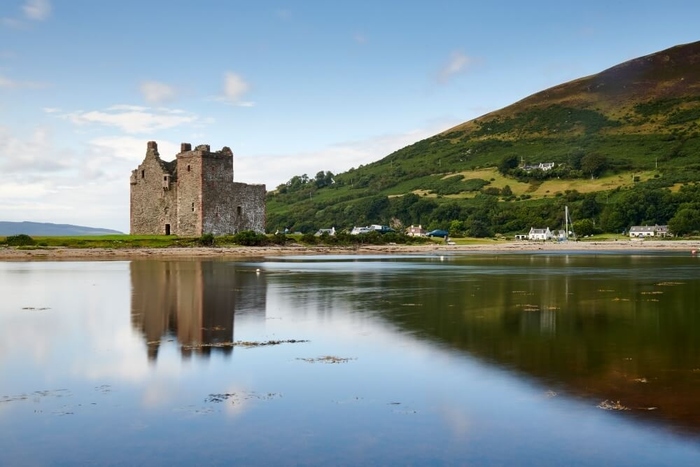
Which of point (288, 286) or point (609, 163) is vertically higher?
point (609, 163)

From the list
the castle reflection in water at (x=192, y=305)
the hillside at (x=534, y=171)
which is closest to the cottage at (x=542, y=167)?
the hillside at (x=534, y=171)

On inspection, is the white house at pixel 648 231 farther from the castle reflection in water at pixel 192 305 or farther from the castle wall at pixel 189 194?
the castle reflection in water at pixel 192 305

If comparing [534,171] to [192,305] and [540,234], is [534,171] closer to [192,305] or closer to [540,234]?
[540,234]

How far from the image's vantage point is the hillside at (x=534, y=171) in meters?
110

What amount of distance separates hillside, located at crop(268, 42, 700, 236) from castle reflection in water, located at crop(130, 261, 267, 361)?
7628cm

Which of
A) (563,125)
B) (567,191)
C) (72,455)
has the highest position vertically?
(563,125)

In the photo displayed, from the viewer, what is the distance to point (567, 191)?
11744cm

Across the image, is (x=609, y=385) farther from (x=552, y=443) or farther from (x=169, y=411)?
(x=169, y=411)

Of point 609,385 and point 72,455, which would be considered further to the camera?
point 609,385

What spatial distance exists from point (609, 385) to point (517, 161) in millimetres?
135126

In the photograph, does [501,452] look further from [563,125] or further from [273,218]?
[563,125]

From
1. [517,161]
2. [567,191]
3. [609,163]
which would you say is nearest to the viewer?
[567,191]

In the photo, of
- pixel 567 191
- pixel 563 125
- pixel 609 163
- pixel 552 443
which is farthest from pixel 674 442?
pixel 563 125

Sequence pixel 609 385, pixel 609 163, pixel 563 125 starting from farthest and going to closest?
pixel 563 125 → pixel 609 163 → pixel 609 385
